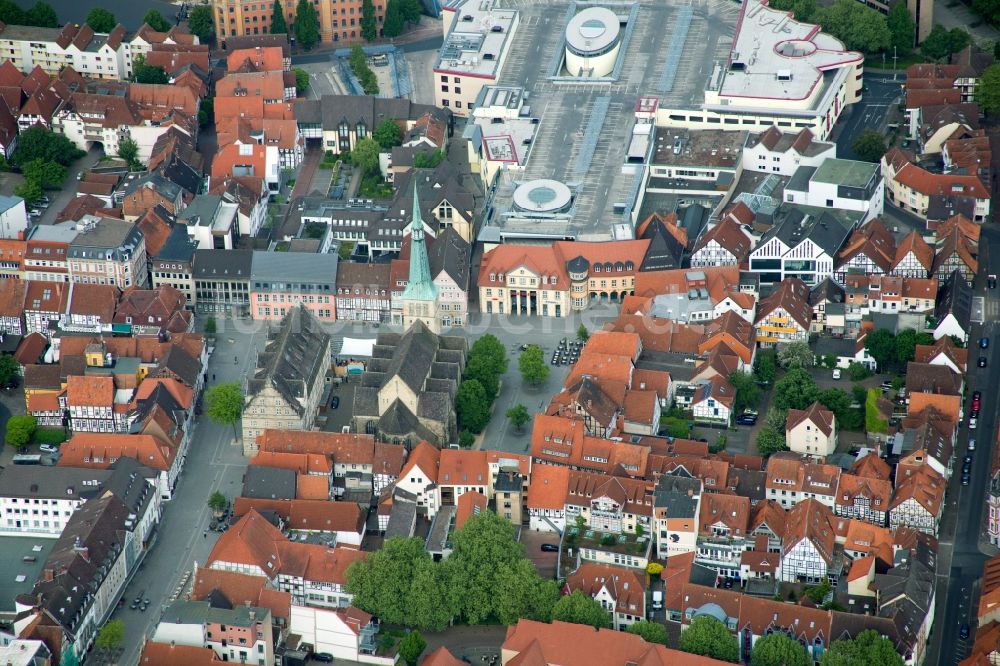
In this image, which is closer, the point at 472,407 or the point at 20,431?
the point at 20,431

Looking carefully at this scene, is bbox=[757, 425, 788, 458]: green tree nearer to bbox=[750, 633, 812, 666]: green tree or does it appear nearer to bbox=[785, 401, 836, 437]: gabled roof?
bbox=[785, 401, 836, 437]: gabled roof

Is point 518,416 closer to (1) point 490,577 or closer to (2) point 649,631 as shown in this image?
(1) point 490,577

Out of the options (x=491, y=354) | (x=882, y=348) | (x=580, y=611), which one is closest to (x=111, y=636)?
(x=580, y=611)

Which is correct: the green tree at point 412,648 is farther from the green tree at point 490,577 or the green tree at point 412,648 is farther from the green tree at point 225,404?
the green tree at point 225,404

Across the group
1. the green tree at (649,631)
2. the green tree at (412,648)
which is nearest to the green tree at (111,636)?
the green tree at (412,648)

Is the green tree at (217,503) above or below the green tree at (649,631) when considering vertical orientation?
below

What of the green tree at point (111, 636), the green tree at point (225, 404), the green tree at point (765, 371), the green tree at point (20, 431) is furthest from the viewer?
the green tree at point (765, 371)

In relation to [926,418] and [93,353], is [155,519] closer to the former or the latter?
[93,353]
